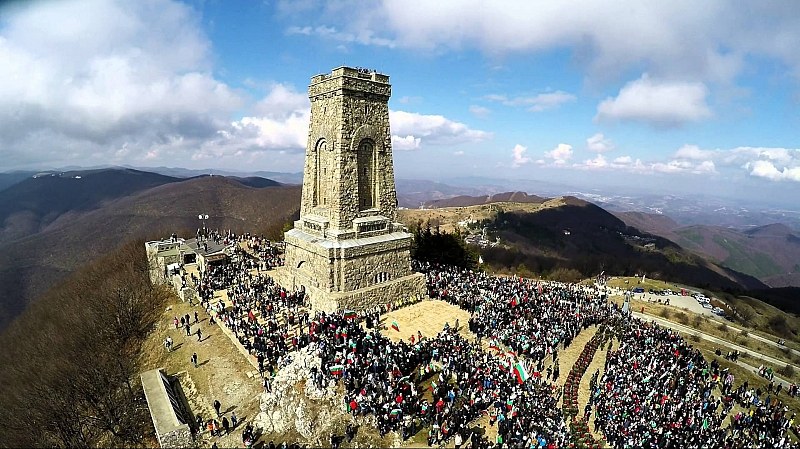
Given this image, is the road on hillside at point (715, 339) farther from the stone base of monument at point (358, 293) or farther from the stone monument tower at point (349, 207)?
the stone monument tower at point (349, 207)

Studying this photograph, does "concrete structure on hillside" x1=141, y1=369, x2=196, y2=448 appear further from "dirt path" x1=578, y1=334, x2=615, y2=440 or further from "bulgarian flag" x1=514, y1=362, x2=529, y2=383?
"dirt path" x1=578, y1=334, x2=615, y2=440

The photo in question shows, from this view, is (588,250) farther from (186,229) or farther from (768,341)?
(186,229)

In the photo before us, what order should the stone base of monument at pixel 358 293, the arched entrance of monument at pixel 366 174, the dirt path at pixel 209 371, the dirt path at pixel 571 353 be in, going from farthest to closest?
the arched entrance of monument at pixel 366 174
the stone base of monument at pixel 358 293
the dirt path at pixel 571 353
the dirt path at pixel 209 371

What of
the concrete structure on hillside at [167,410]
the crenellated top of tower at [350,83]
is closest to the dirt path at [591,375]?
the concrete structure on hillside at [167,410]

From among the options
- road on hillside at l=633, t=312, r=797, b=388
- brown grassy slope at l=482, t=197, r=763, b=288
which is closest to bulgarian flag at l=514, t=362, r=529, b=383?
road on hillside at l=633, t=312, r=797, b=388

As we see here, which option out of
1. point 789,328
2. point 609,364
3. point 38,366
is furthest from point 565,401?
point 789,328

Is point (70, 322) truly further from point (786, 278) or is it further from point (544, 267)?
point (786, 278)
